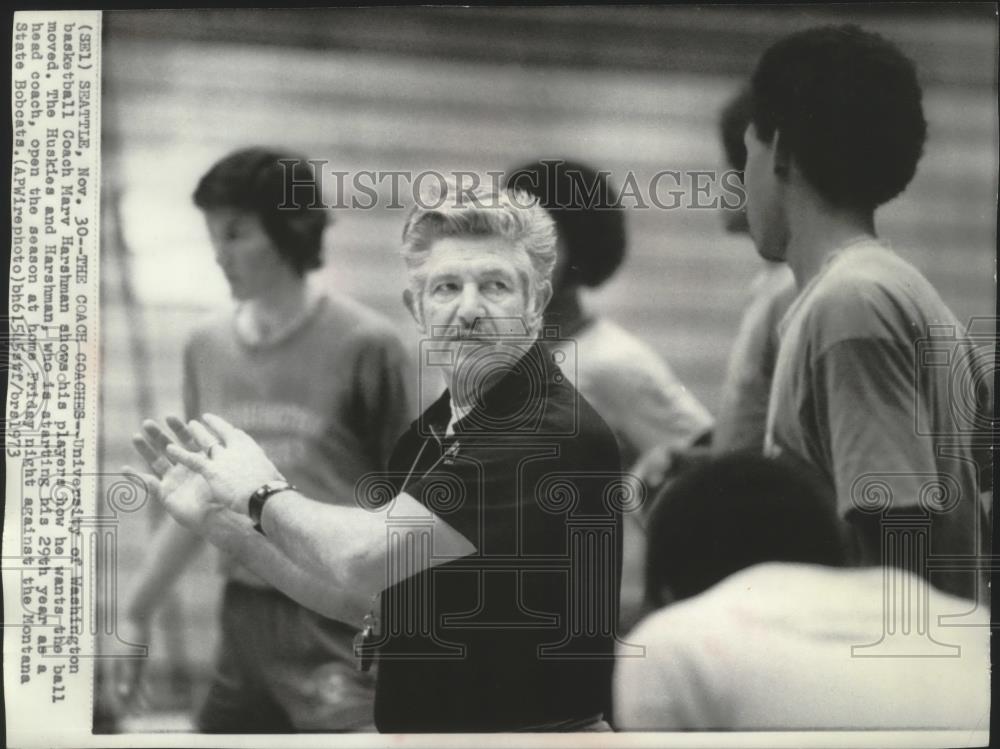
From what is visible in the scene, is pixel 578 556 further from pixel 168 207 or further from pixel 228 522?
pixel 168 207

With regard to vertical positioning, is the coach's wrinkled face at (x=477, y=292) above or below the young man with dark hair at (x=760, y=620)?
above

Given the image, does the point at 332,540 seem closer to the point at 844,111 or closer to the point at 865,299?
the point at 865,299

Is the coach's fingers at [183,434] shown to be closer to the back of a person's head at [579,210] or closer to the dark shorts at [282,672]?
the dark shorts at [282,672]

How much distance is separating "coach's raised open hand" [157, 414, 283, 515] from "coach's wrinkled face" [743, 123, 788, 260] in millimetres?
971

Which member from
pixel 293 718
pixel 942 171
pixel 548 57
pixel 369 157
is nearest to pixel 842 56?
pixel 942 171

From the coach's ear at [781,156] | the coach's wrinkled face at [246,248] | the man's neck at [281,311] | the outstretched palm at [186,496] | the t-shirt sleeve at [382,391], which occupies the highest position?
the coach's ear at [781,156]

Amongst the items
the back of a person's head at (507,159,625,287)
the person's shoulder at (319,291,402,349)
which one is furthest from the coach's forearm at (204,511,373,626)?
the back of a person's head at (507,159,625,287)

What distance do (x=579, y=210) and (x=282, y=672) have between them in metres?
1.00

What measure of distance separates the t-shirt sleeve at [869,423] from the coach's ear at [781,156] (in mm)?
325

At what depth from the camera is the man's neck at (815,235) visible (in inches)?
62.9

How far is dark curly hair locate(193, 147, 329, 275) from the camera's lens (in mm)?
1618

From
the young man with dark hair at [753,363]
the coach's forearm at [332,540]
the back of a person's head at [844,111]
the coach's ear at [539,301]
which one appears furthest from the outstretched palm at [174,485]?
the back of a person's head at [844,111]

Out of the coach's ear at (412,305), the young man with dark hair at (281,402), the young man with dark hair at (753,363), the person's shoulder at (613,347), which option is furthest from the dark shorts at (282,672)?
the young man with dark hair at (753,363)

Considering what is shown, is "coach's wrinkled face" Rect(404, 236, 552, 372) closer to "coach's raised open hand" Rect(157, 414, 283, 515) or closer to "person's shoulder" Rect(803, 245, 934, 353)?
"coach's raised open hand" Rect(157, 414, 283, 515)
